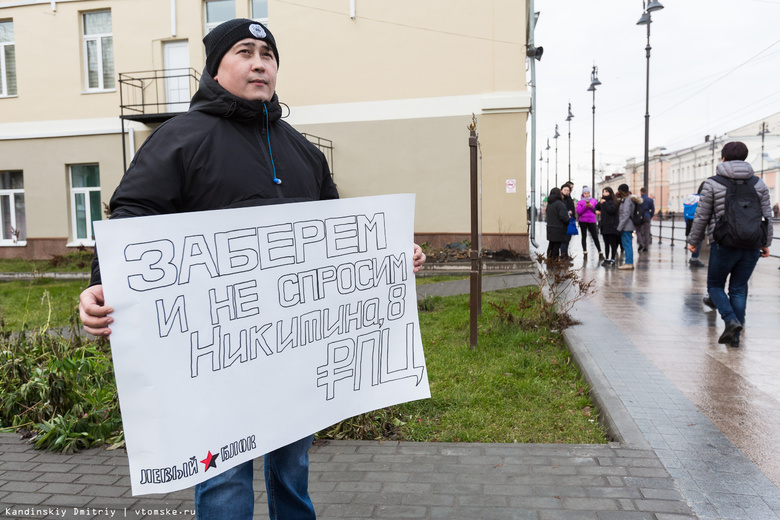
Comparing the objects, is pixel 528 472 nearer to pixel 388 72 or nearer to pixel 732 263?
pixel 732 263

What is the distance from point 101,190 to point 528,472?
1981cm

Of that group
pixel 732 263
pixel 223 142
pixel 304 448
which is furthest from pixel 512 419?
pixel 732 263

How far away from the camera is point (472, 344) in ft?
21.3

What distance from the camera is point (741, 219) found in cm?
639

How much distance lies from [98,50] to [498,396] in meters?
20.1

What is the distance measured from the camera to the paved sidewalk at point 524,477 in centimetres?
312

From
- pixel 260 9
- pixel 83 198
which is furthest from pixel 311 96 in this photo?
pixel 83 198

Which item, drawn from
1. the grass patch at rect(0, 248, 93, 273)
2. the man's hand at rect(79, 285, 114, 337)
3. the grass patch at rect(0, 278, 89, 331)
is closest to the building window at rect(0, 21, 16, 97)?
the grass patch at rect(0, 248, 93, 273)

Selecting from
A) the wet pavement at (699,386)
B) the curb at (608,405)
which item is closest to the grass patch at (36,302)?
the curb at (608,405)

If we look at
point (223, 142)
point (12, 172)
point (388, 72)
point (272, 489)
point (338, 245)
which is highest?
point (388, 72)

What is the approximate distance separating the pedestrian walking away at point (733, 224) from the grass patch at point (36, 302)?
7.55 meters

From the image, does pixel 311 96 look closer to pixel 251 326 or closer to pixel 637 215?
pixel 637 215

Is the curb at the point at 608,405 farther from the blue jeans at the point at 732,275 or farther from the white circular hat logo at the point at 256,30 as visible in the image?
the white circular hat logo at the point at 256,30

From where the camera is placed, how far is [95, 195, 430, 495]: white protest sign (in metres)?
2.01
